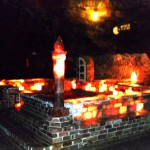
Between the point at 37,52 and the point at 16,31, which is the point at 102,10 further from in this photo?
the point at 37,52

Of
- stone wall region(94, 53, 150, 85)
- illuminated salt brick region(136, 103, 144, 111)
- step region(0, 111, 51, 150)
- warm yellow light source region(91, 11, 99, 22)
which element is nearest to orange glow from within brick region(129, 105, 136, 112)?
illuminated salt brick region(136, 103, 144, 111)

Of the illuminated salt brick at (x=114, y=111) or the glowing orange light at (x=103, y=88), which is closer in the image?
the illuminated salt brick at (x=114, y=111)

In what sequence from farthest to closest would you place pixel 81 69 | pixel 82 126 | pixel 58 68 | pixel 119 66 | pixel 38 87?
pixel 119 66
pixel 81 69
pixel 38 87
pixel 82 126
pixel 58 68

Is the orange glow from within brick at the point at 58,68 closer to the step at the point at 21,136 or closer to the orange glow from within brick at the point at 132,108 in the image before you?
the step at the point at 21,136

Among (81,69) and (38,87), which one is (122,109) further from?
(81,69)

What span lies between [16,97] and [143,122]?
3.50 m

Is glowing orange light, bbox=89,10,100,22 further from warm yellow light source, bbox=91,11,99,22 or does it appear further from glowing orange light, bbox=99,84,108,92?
glowing orange light, bbox=99,84,108,92

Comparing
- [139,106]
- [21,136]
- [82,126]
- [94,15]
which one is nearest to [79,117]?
[82,126]

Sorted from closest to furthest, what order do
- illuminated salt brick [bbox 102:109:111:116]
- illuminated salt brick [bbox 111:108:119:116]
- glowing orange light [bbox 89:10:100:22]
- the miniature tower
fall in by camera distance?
the miniature tower < illuminated salt brick [bbox 102:109:111:116] < illuminated salt brick [bbox 111:108:119:116] < glowing orange light [bbox 89:10:100:22]

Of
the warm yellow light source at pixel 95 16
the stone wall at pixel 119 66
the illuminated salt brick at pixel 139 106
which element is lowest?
the illuminated salt brick at pixel 139 106

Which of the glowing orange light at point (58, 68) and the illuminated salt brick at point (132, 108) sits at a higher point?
the glowing orange light at point (58, 68)

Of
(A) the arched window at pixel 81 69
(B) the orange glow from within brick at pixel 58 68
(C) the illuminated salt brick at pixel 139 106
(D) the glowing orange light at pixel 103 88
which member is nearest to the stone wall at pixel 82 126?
(C) the illuminated salt brick at pixel 139 106

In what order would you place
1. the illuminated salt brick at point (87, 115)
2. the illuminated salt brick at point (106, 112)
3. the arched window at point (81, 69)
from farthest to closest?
the arched window at point (81, 69) < the illuminated salt brick at point (106, 112) < the illuminated salt brick at point (87, 115)

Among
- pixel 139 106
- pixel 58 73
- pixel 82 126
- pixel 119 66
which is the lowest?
pixel 82 126
